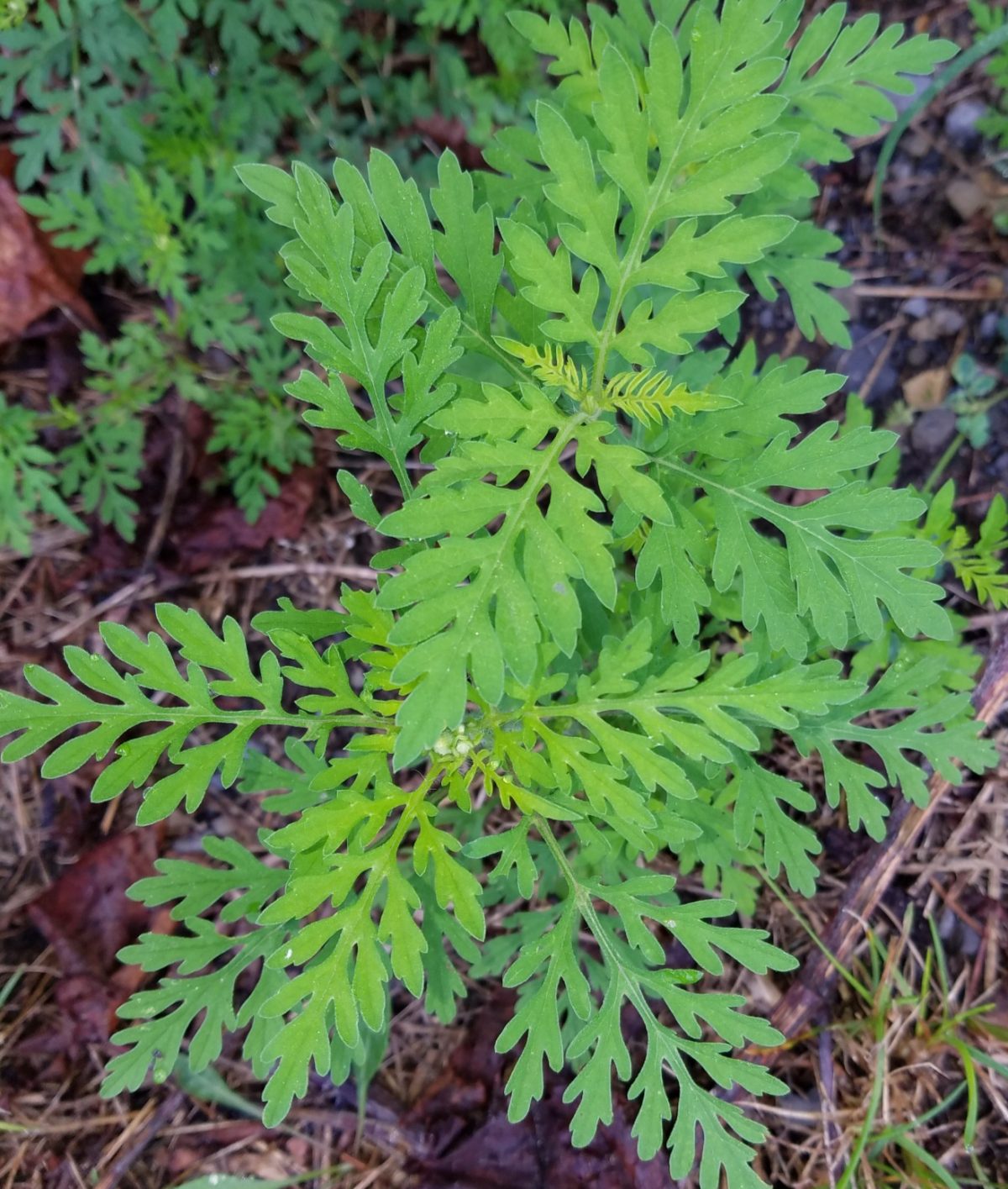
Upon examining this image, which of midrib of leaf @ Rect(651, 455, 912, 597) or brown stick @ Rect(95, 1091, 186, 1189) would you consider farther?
brown stick @ Rect(95, 1091, 186, 1189)

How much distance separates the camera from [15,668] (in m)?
3.69

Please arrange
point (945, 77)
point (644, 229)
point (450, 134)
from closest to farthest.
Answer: point (644, 229)
point (945, 77)
point (450, 134)

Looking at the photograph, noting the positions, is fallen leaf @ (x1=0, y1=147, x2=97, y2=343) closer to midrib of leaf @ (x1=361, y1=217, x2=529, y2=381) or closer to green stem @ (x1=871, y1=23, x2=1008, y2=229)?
midrib of leaf @ (x1=361, y1=217, x2=529, y2=381)

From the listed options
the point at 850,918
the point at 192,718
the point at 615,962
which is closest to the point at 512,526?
the point at 192,718

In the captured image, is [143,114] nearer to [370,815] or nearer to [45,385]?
[45,385]

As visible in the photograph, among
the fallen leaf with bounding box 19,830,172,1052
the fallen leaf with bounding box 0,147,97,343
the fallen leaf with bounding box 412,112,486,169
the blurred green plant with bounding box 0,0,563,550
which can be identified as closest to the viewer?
the fallen leaf with bounding box 19,830,172,1052

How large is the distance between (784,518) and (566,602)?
651 millimetres

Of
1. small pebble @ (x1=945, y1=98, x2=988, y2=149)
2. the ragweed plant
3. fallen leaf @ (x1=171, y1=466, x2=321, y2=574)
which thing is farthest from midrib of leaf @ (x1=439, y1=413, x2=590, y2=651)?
small pebble @ (x1=945, y1=98, x2=988, y2=149)

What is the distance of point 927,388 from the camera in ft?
11.9

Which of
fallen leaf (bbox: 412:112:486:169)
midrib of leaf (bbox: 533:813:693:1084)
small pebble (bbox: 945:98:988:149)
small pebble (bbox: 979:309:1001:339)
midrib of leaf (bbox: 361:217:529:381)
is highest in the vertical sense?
fallen leaf (bbox: 412:112:486:169)

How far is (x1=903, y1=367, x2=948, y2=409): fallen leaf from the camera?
3.60 metres

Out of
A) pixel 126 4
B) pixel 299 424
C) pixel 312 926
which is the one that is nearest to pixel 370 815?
pixel 312 926

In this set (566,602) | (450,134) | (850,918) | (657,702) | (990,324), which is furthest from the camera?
(450,134)

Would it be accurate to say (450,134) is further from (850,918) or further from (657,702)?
(850,918)
